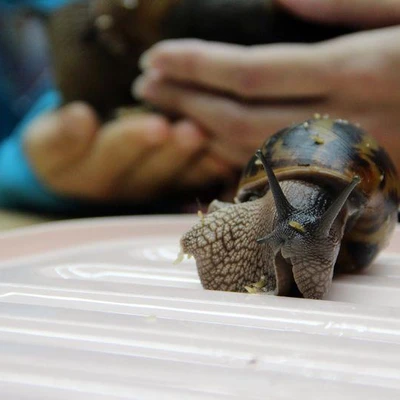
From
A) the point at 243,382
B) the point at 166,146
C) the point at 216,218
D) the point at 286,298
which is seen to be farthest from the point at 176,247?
the point at 166,146

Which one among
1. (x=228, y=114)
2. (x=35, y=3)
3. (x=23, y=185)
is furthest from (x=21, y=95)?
(x=228, y=114)

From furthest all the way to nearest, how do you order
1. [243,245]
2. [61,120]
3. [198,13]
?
[61,120]
[198,13]
[243,245]

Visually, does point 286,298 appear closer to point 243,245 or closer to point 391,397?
point 243,245

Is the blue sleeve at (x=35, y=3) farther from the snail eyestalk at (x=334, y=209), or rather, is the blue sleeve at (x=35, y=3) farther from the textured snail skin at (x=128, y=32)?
the snail eyestalk at (x=334, y=209)

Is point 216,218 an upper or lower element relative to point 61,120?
upper

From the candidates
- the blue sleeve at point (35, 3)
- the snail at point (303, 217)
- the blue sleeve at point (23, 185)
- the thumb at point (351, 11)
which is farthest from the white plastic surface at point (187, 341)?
the blue sleeve at point (35, 3)

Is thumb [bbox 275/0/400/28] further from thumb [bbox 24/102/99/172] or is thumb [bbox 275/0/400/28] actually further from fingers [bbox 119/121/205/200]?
thumb [bbox 24/102/99/172]

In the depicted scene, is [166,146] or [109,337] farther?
[166,146]
